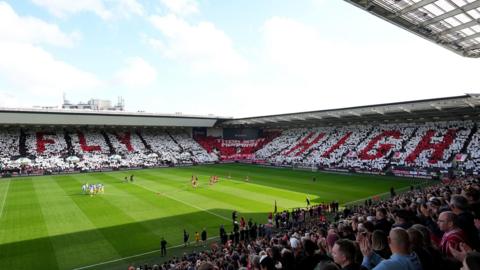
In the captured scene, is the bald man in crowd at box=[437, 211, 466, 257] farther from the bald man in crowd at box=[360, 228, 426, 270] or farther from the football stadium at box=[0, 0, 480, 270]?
the bald man in crowd at box=[360, 228, 426, 270]

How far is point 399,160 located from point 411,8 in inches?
1449

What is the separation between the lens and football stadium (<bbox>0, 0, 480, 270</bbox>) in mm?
6457

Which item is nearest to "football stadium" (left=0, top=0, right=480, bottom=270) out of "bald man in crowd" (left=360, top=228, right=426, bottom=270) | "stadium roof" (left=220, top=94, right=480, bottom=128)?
"bald man in crowd" (left=360, top=228, right=426, bottom=270)

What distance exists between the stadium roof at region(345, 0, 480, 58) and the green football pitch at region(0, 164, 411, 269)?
15034 millimetres

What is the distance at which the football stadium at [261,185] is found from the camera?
21.2 feet

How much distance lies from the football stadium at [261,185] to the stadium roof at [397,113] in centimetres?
24

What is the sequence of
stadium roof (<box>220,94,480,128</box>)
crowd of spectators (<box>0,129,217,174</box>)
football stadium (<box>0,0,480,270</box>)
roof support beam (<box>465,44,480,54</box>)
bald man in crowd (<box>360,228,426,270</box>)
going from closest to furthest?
1. bald man in crowd (<box>360,228,426,270</box>)
2. football stadium (<box>0,0,480,270</box>)
3. roof support beam (<box>465,44,480,54</box>)
4. stadium roof (<box>220,94,480,128</box>)
5. crowd of spectators (<box>0,129,217,174</box>)

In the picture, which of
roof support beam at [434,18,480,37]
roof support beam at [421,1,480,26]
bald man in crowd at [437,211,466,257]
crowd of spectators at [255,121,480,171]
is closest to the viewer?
bald man in crowd at [437,211,466,257]

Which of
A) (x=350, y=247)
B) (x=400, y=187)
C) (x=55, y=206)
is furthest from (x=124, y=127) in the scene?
(x=350, y=247)

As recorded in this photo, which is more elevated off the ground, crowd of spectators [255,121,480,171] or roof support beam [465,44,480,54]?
Answer: roof support beam [465,44,480,54]

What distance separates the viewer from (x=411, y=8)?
1312 centimetres

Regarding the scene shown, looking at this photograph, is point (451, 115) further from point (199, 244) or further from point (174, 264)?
point (174, 264)

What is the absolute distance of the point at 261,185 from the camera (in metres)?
37.5

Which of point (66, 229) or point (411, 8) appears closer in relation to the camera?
point (411, 8)
